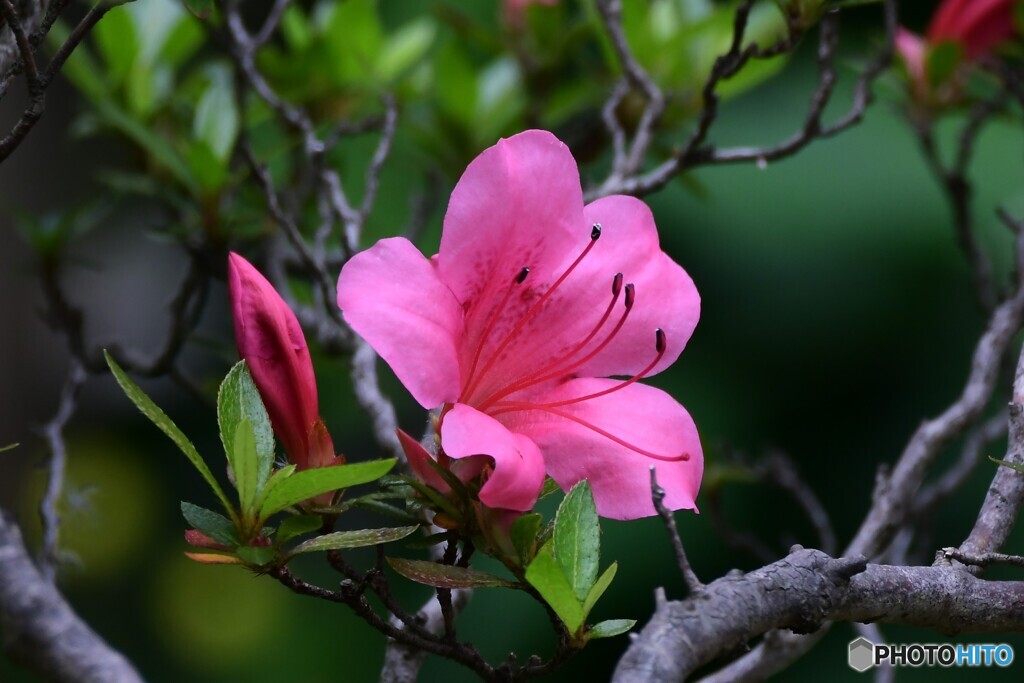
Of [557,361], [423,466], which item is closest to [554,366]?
[557,361]

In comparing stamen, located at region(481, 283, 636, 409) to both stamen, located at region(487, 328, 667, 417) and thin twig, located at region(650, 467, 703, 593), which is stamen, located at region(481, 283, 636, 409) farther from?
thin twig, located at region(650, 467, 703, 593)

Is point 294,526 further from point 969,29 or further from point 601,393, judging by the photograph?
point 969,29

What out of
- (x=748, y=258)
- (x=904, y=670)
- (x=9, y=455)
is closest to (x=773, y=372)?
(x=748, y=258)

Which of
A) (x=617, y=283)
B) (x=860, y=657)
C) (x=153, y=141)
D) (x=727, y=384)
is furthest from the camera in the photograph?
(x=727, y=384)

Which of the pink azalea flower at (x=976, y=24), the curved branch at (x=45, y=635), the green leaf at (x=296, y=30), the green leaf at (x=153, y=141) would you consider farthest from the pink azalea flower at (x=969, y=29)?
the curved branch at (x=45, y=635)

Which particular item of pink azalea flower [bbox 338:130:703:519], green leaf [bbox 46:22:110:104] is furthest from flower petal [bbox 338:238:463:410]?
green leaf [bbox 46:22:110:104]

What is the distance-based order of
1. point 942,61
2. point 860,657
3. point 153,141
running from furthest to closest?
point 942,61, point 153,141, point 860,657

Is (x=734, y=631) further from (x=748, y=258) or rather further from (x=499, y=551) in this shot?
(x=748, y=258)
